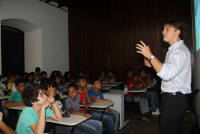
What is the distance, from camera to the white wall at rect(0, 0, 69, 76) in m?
5.61

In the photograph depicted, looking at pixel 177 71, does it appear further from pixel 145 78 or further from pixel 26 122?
pixel 145 78

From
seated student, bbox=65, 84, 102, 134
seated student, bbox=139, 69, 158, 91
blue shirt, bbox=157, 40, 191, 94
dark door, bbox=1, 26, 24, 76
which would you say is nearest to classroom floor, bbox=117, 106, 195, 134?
seated student, bbox=65, 84, 102, 134

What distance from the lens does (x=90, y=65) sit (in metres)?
7.13

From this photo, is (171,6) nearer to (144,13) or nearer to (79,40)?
(144,13)

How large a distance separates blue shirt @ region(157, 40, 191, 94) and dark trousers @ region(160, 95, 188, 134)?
0.07 m

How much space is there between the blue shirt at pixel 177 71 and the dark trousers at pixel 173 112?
74mm

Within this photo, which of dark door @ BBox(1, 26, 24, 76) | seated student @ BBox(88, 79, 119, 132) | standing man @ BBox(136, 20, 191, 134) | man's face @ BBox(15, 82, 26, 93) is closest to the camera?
standing man @ BBox(136, 20, 191, 134)

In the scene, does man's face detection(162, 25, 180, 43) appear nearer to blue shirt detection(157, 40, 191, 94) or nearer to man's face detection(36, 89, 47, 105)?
blue shirt detection(157, 40, 191, 94)

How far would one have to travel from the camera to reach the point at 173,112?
55.3 inches

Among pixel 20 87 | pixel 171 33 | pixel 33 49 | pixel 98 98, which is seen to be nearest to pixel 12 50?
pixel 33 49

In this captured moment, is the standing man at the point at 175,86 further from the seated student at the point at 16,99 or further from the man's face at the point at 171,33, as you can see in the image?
the seated student at the point at 16,99

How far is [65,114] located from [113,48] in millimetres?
5016

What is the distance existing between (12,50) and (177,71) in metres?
6.57

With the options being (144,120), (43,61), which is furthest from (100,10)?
(144,120)
